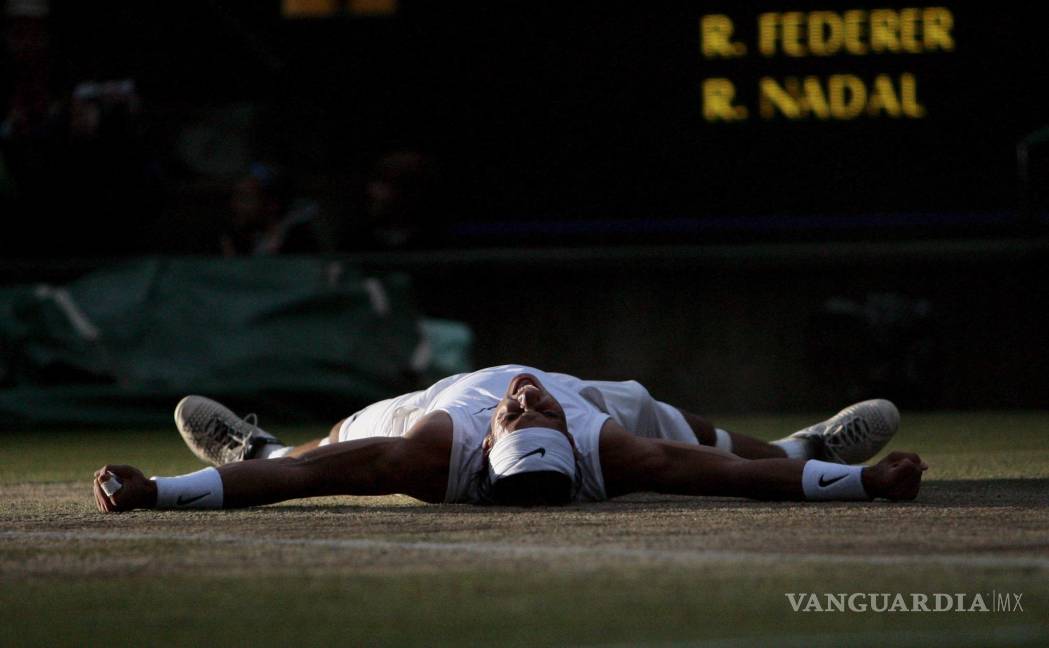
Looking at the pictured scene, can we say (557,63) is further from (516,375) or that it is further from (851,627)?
(851,627)

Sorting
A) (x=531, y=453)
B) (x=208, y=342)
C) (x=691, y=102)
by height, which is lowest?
(x=208, y=342)

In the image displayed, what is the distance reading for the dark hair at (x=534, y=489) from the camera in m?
4.52

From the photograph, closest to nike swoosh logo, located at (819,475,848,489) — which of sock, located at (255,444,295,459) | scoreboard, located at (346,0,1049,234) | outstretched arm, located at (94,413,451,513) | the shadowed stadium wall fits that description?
outstretched arm, located at (94,413,451,513)

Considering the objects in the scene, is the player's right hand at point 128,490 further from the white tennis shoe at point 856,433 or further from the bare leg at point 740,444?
the white tennis shoe at point 856,433

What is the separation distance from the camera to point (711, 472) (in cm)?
463

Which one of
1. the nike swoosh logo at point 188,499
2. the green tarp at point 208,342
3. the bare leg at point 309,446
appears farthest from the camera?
the green tarp at point 208,342

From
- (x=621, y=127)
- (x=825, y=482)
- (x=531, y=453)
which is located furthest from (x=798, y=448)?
(x=621, y=127)

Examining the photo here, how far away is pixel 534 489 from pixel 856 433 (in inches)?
48.5

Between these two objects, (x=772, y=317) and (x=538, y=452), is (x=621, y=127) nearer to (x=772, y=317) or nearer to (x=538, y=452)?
(x=772, y=317)

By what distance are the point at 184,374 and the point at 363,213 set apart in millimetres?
2155

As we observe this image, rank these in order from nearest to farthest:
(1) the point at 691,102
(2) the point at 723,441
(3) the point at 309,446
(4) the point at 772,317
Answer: (3) the point at 309,446 → (2) the point at 723,441 → (1) the point at 691,102 → (4) the point at 772,317

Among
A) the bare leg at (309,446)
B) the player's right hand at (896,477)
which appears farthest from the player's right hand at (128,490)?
the player's right hand at (896,477)

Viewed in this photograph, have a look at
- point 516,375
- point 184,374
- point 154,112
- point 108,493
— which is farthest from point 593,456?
point 154,112

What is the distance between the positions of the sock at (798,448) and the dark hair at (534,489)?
94 centimetres
